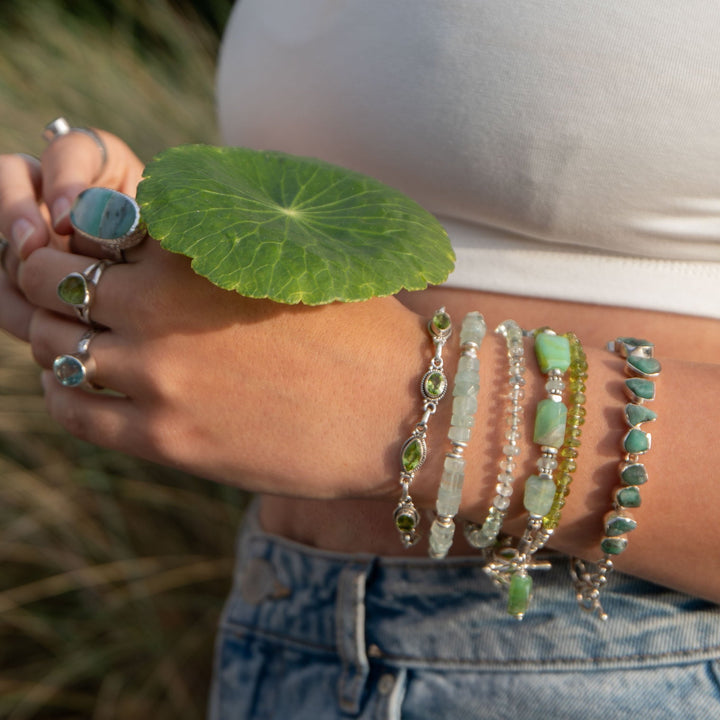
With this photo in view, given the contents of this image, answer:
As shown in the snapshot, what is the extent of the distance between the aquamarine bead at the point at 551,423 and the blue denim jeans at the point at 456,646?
0.67 ft

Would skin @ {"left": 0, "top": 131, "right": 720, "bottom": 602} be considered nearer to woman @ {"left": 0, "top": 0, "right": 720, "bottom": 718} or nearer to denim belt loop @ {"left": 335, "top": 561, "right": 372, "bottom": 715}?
woman @ {"left": 0, "top": 0, "right": 720, "bottom": 718}

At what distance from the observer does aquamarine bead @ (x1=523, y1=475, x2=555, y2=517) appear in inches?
24.6

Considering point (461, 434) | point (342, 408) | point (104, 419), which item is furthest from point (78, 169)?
point (461, 434)

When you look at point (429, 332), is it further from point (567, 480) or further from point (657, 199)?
point (657, 199)

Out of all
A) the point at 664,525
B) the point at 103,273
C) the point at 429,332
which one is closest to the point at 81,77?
the point at 103,273

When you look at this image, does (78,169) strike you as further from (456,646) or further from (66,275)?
(456,646)

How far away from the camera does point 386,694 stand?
79 cm

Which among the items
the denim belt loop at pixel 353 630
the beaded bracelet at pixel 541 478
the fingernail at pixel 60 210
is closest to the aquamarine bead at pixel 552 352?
the beaded bracelet at pixel 541 478

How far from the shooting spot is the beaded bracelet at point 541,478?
0.62 m

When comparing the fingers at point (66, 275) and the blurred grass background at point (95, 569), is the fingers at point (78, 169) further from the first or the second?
the blurred grass background at point (95, 569)

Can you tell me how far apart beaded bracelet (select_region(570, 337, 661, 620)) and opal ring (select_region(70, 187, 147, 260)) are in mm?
512

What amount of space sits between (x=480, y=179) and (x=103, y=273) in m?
0.43

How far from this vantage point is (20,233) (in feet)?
2.56

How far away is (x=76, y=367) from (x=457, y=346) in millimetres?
400
